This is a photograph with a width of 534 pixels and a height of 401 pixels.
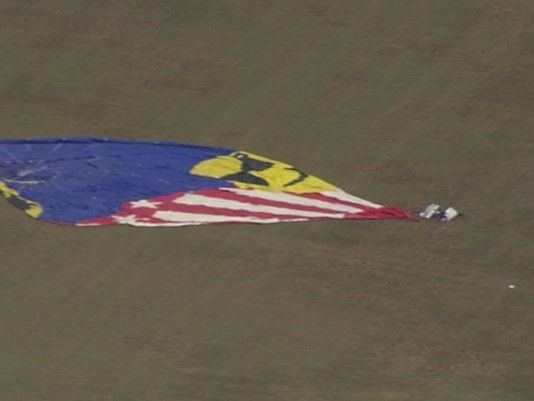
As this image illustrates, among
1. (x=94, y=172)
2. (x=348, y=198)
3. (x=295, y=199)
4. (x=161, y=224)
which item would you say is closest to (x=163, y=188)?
(x=161, y=224)

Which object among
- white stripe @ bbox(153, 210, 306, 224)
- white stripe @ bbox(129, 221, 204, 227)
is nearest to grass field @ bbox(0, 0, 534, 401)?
white stripe @ bbox(129, 221, 204, 227)

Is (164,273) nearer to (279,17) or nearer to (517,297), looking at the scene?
(517,297)

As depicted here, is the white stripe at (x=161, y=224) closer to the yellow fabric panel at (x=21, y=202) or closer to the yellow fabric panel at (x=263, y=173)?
the yellow fabric panel at (x=263, y=173)

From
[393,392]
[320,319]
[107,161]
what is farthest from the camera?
[107,161]

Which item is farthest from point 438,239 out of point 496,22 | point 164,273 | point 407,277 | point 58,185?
point 496,22

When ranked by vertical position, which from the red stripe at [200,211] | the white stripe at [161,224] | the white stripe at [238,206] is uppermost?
the white stripe at [238,206]

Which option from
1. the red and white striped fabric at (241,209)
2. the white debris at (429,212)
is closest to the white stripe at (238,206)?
the red and white striped fabric at (241,209)

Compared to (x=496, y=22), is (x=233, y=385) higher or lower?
lower
